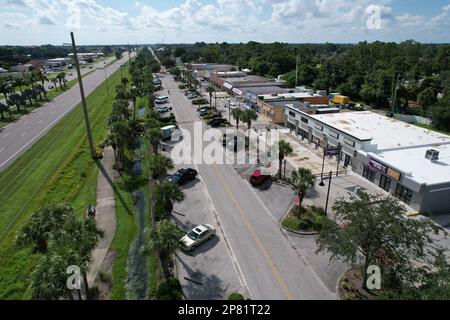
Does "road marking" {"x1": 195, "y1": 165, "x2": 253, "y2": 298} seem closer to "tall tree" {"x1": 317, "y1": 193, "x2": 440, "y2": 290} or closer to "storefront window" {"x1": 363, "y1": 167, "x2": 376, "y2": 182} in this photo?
"tall tree" {"x1": 317, "y1": 193, "x2": 440, "y2": 290}

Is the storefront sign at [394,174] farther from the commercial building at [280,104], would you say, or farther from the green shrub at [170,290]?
the green shrub at [170,290]

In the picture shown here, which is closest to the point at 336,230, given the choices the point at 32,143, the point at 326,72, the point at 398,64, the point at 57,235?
the point at 57,235

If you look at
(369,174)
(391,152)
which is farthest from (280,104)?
(369,174)

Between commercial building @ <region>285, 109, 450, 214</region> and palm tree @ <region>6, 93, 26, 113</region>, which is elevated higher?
A: palm tree @ <region>6, 93, 26, 113</region>

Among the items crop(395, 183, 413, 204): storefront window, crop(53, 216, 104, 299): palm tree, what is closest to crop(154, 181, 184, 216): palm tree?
crop(53, 216, 104, 299): palm tree

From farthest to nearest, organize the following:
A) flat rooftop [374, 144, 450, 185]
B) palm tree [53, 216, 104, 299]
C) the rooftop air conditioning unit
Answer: the rooftop air conditioning unit → flat rooftop [374, 144, 450, 185] → palm tree [53, 216, 104, 299]

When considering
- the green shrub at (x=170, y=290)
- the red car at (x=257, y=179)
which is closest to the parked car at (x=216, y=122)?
the red car at (x=257, y=179)

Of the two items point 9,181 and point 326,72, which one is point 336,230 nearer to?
point 9,181
